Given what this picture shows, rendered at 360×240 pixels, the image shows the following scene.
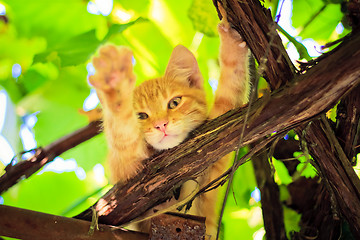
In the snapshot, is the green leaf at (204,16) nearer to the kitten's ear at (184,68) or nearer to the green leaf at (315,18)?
the kitten's ear at (184,68)

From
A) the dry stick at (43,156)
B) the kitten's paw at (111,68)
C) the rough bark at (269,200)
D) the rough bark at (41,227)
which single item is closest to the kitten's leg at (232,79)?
the rough bark at (269,200)

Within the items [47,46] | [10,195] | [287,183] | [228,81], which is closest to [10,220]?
[10,195]

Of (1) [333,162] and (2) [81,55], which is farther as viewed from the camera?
(2) [81,55]

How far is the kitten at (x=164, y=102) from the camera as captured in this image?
117 cm

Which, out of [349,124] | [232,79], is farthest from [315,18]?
[349,124]

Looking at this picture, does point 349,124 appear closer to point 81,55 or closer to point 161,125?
point 161,125

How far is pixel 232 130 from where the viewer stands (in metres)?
1.13

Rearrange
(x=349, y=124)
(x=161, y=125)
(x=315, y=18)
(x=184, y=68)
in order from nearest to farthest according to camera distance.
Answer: (x=349, y=124) < (x=161, y=125) < (x=315, y=18) < (x=184, y=68)

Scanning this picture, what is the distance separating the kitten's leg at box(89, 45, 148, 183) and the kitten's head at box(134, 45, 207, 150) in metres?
0.09

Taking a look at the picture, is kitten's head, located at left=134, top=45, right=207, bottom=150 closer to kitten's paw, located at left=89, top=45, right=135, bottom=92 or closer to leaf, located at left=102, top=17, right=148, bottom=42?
leaf, located at left=102, top=17, right=148, bottom=42

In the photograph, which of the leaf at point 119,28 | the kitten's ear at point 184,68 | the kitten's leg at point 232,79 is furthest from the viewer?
the kitten's ear at point 184,68

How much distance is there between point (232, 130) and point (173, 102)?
0.62 m

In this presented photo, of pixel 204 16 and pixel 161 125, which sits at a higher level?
pixel 204 16

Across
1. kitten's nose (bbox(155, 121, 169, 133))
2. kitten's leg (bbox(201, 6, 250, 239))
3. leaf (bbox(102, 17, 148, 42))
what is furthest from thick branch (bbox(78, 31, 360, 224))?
leaf (bbox(102, 17, 148, 42))
